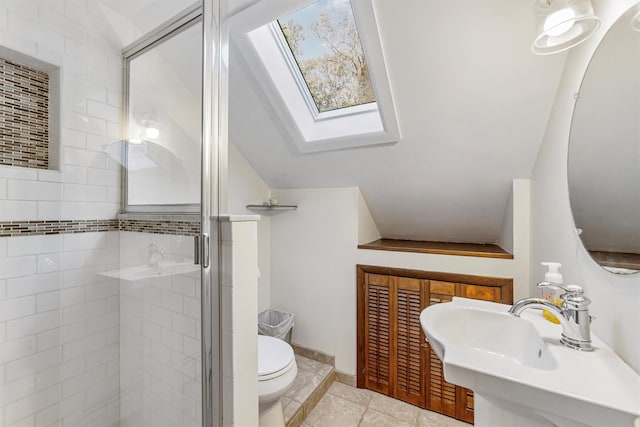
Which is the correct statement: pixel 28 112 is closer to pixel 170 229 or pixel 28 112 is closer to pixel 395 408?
pixel 170 229

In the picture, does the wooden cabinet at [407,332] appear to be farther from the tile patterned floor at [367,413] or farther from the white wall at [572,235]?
the white wall at [572,235]

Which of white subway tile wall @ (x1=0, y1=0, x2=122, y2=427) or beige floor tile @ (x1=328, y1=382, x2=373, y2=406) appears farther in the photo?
beige floor tile @ (x1=328, y1=382, x2=373, y2=406)

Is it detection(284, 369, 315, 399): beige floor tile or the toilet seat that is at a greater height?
the toilet seat

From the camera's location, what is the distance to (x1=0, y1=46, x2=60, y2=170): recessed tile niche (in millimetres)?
1028

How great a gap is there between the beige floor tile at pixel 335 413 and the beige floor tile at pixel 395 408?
11cm

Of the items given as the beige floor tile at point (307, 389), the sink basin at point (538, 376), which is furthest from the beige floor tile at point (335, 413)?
the sink basin at point (538, 376)

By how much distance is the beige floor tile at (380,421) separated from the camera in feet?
5.46

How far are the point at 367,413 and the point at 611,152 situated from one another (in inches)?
72.3

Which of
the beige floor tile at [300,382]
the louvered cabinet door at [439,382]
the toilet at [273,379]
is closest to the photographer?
the toilet at [273,379]

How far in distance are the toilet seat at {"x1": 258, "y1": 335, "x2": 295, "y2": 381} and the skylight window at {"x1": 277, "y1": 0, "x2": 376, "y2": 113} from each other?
155 cm

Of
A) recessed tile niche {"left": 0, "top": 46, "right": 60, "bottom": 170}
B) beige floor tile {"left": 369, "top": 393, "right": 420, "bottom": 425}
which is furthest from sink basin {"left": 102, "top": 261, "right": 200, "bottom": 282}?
beige floor tile {"left": 369, "top": 393, "right": 420, "bottom": 425}

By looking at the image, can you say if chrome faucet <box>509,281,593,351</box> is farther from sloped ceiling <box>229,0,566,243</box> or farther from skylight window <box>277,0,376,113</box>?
skylight window <box>277,0,376,113</box>

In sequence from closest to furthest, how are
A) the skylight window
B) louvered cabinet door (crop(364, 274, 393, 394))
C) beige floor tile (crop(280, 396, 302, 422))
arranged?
the skylight window, beige floor tile (crop(280, 396, 302, 422)), louvered cabinet door (crop(364, 274, 393, 394))

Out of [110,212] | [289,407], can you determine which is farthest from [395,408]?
[110,212]
